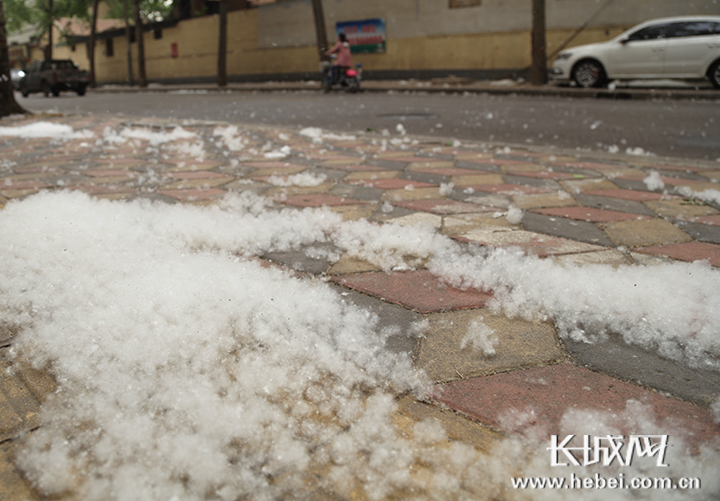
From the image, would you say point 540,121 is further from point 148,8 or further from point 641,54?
point 148,8

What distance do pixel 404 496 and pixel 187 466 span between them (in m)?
0.37

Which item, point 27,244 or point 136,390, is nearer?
point 136,390

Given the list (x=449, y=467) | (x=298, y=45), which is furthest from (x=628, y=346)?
(x=298, y=45)

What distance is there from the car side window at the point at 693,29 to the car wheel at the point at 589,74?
4.52 feet

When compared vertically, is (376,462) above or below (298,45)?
below

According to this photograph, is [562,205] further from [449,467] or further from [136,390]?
[136,390]

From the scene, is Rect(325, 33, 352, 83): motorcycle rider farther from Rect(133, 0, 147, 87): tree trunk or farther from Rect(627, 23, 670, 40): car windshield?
Rect(133, 0, 147, 87): tree trunk

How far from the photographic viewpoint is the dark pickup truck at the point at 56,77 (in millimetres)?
18930

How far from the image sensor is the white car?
9758 millimetres

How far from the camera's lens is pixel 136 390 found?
3.34ft

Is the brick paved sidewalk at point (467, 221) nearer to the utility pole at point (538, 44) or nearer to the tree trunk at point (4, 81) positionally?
the tree trunk at point (4, 81)

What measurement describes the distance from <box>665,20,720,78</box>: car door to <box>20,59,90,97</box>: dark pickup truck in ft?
64.4

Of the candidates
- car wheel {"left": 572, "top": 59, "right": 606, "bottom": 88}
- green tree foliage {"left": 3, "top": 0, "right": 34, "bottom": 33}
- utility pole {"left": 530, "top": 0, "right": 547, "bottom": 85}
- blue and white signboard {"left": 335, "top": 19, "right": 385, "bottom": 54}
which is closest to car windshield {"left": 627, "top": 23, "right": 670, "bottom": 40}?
car wheel {"left": 572, "top": 59, "right": 606, "bottom": 88}

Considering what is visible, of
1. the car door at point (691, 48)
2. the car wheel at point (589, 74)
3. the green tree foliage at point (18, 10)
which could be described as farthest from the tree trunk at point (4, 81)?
the green tree foliage at point (18, 10)
